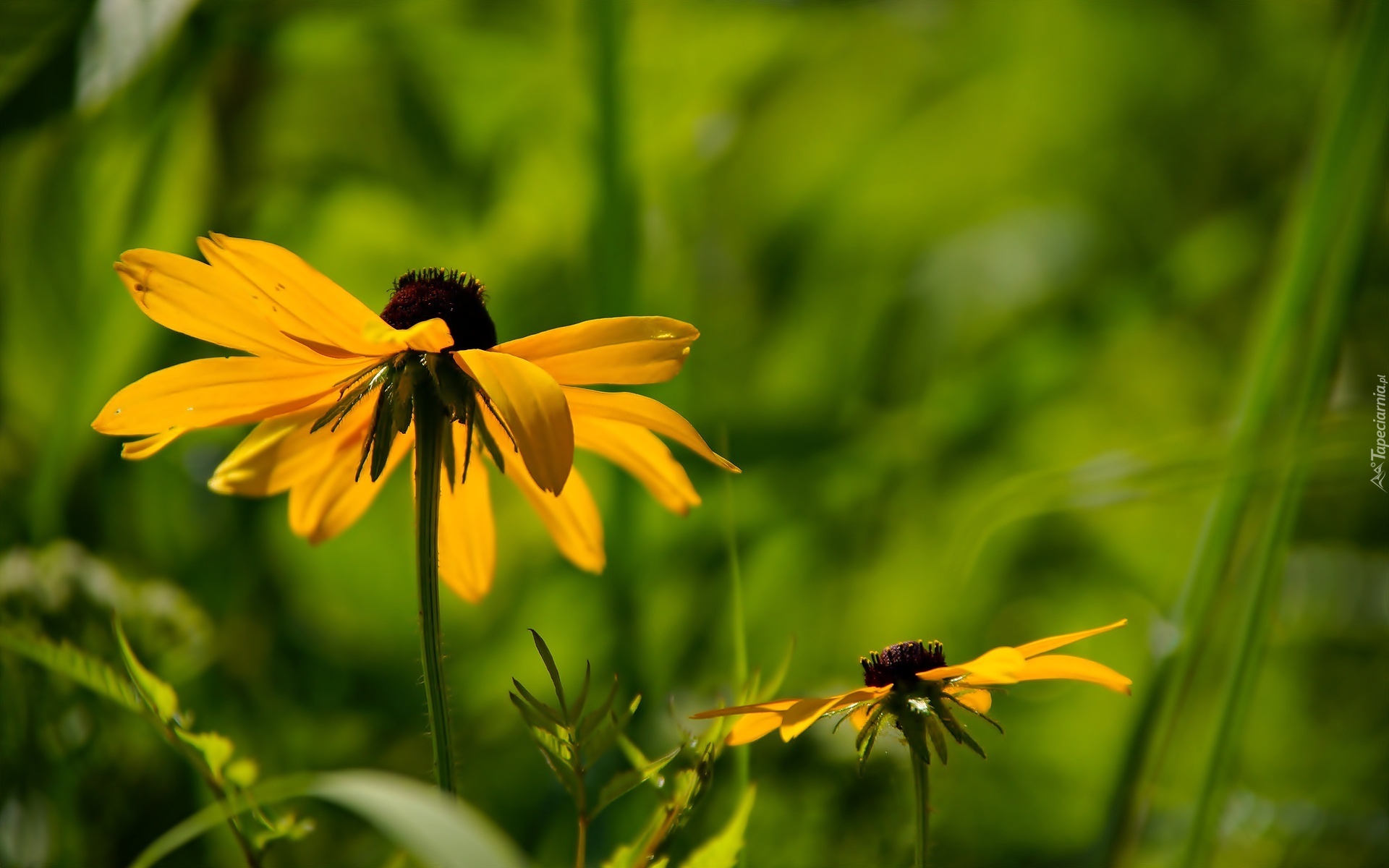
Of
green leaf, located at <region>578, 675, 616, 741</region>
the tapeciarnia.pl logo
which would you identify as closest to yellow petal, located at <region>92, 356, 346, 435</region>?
green leaf, located at <region>578, 675, 616, 741</region>

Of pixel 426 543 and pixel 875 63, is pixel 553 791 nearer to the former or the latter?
pixel 426 543

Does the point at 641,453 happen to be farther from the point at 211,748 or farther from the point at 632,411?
the point at 211,748

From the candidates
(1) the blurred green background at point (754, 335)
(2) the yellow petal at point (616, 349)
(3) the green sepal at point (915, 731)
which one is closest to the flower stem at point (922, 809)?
(3) the green sepal at point (915, 731)

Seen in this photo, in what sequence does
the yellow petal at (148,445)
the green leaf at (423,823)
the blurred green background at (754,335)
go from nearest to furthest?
the green leaf at (423,823) → the yellow petal at (148,445) → the blurred green background at (754,335)

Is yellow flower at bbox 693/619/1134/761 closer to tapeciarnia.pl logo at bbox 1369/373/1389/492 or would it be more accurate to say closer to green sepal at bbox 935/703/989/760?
green sepal at bbox 935/703/989/760

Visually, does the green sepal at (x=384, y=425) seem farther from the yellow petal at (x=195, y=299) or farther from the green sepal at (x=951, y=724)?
the green sepal at (x=951, y=724)

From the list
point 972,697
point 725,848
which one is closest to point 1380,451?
point 972,697

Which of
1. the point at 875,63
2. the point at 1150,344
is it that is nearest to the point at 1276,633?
the point at 1150,344
